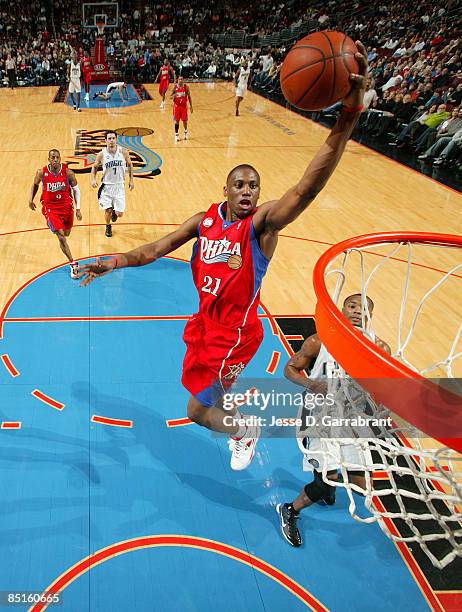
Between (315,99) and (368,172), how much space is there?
9404 millimetres

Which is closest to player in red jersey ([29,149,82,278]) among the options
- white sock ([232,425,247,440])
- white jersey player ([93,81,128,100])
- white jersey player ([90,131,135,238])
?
white jersey player ([90,131,135,238])

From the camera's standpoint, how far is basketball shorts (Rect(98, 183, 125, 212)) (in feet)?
23.3

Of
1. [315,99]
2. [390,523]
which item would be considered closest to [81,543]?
[390,523]

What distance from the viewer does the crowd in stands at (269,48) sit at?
1384 cm

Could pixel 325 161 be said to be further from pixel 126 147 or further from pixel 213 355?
pixel 126 147

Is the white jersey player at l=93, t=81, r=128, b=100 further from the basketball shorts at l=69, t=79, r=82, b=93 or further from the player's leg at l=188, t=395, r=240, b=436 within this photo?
the player's leg at l=188, t=395, r=240, b=436

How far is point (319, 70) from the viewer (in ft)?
8.16

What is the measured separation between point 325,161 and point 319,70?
0.47 metres

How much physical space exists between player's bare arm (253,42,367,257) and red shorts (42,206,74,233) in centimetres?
388

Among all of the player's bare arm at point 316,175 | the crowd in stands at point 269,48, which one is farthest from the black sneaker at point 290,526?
the crowd in stands at point 269,48

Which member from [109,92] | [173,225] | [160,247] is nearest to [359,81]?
[160,247]

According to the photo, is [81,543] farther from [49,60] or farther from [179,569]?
[49,60]

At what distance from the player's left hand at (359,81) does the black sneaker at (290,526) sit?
2.45 meters

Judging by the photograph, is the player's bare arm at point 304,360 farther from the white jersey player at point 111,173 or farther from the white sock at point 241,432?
the white jersey player at point 111,173
